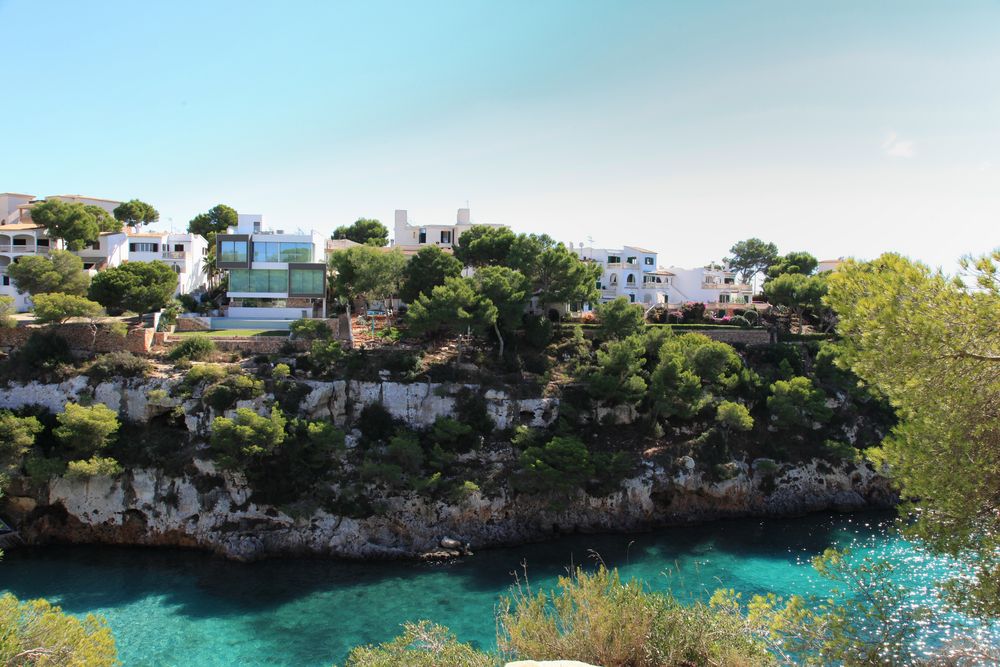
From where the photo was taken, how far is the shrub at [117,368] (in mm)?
31859

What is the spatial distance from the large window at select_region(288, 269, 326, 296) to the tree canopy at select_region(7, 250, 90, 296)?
12.8 m

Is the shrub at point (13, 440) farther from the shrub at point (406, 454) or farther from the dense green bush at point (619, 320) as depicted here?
the dense green bush at point (619, 320)

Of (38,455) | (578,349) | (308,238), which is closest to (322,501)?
(38,455)

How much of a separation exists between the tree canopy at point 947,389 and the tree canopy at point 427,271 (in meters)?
31.6

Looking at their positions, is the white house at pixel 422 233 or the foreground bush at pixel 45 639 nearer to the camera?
the foreground bush at pixel 45 639

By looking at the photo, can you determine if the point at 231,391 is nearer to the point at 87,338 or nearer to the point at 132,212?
the point at 87,338

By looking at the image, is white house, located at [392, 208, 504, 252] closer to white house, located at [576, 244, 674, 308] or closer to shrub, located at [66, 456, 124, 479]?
white house, located at [576, 244, 674, 308]

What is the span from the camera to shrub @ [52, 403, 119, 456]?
1099 inches

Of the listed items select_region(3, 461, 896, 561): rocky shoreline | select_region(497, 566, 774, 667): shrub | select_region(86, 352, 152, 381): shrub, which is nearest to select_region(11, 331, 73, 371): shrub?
Answer: select_region(86, 352, 152, 381): shrub

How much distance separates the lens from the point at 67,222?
4388 centimetres

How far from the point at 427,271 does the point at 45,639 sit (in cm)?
2926

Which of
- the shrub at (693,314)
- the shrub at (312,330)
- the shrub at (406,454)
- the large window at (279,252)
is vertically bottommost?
the shrub at (406,454)

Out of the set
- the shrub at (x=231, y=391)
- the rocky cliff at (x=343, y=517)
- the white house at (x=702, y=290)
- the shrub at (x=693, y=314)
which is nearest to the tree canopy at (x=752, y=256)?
the white house at (x=702, y=290)

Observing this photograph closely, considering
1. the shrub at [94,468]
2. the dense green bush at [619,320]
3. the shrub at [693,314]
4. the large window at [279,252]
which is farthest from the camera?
the shrub at [693,314]
